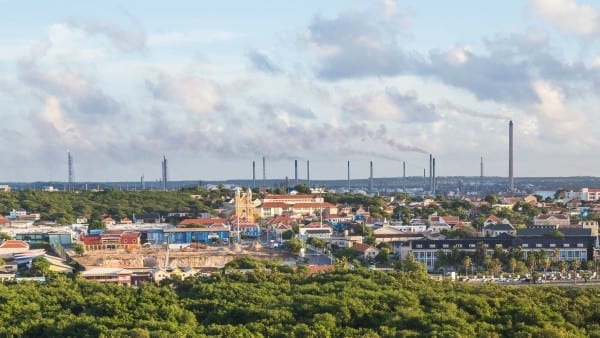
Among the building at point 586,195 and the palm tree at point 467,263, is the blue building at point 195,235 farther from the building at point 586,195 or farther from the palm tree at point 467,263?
the building at point 586,195

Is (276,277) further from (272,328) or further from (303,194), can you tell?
(303,194)

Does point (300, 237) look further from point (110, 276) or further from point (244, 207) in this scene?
point (110, 276)

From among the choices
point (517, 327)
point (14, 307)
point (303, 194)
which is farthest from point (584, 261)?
point (303, 194)

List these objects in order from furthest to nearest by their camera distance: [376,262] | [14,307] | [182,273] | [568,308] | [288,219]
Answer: [288,219] < [376,262] < [182,273] < [14,307] < [568,308]

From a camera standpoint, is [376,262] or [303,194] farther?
[303,194]

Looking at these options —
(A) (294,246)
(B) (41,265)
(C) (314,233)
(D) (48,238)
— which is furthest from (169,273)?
(C) (314,233)
